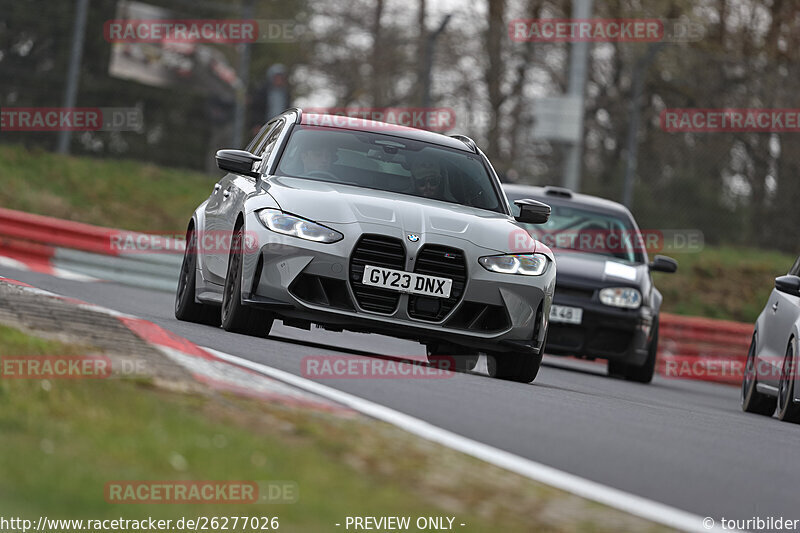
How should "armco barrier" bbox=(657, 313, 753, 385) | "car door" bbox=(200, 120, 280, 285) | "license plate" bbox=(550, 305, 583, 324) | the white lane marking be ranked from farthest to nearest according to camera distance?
1. "armco barrier" bbox=(657, 313, 753, 385)
2. "license plate" bbox=(550, 305, 583, 324)
3. "car door" bbox=(200, 120, 280, 285)
4. the white lane marking

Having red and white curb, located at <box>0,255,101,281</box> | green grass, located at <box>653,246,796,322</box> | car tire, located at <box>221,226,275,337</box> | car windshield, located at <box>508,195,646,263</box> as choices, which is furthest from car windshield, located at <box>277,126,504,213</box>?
green grass, located at <box>653,246,796,322</box>

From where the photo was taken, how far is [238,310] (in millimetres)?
10383

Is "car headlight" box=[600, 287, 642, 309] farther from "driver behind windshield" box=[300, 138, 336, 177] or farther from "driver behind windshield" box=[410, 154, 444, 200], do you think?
"driver behind windshield" box=[300, 138, 336, 177]

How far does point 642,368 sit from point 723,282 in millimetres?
11268

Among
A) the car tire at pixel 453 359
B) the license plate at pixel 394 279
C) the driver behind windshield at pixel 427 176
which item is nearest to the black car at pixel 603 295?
the car tire at pixel 453 359

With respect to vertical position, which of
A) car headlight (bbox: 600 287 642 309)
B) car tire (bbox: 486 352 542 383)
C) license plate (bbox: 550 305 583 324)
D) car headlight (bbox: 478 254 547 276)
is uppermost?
car headlight (bbox: 478 254 547 276)

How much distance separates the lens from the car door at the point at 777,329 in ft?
39.6

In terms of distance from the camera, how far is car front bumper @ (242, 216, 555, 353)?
9867 millimetres

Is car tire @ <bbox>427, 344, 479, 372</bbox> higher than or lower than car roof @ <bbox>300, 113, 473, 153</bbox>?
lower

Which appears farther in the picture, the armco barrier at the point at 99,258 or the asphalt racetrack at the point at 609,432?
the armco barrier at the point at 99,258

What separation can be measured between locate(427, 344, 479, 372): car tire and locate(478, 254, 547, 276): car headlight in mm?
1206

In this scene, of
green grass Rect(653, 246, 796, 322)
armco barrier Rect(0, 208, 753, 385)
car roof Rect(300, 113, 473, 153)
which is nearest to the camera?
car roof Rect(300, 113, 473, 153)

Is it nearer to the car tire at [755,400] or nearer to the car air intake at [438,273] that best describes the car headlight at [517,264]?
the car air intake at [438,273]

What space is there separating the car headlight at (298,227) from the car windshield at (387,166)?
87 cm
